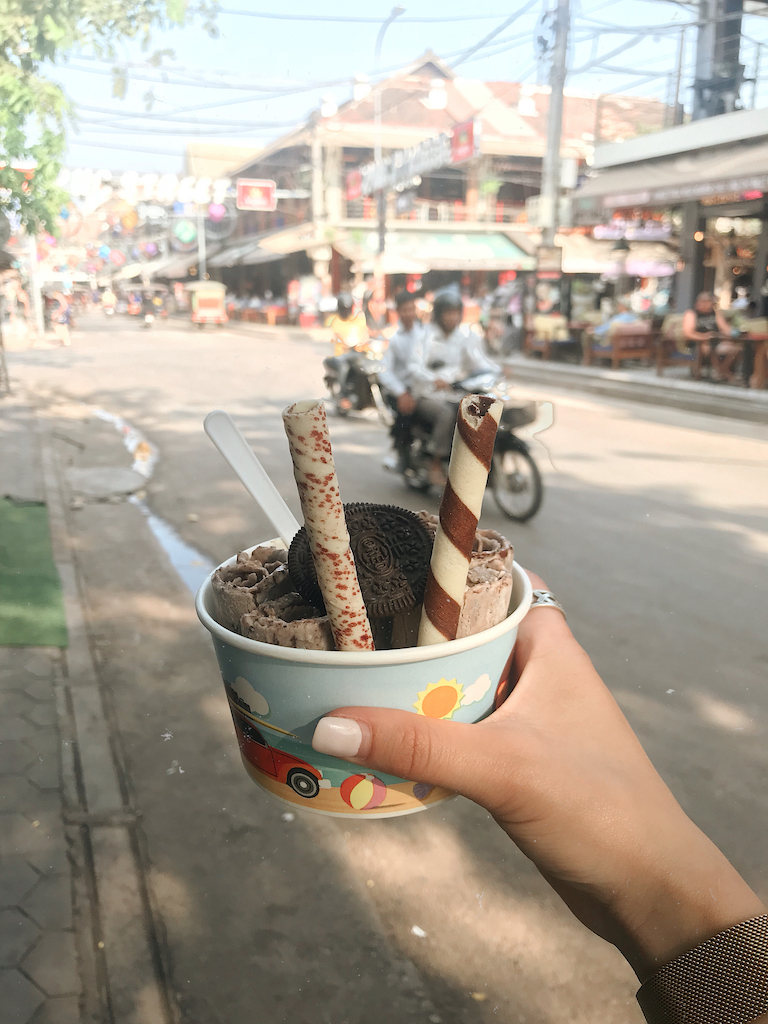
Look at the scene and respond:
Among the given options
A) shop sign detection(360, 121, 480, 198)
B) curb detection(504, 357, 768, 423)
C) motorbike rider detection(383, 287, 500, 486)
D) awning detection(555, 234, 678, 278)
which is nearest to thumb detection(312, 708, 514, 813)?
motorbike rider detection(383, 287, 500, 486)

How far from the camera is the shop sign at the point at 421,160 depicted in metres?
21.4

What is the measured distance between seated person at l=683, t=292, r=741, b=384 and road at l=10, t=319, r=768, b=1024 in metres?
4.89

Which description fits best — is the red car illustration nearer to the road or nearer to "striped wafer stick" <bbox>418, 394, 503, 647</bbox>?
"striped wafer stick" <bbox>418, 394, 503, 647</bbox>

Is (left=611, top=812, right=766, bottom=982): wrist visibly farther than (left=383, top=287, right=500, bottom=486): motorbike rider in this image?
No

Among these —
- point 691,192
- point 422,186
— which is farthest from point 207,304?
point 691,192

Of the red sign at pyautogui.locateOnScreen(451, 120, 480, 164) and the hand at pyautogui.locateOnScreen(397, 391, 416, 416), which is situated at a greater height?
the red sign at pyautogui.locateOnScreen(451, 120, 480, 164)

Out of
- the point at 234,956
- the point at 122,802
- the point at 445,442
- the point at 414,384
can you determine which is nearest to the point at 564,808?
the point at 234,956

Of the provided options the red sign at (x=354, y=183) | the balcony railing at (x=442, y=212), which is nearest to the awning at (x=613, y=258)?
the balcony railing at (x=442, y=212)

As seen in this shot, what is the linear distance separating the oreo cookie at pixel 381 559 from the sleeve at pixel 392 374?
4994mm

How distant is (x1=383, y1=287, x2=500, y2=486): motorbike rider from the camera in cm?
561

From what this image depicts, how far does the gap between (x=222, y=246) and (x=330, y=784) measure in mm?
39344

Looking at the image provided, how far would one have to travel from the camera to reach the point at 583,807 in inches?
37.4

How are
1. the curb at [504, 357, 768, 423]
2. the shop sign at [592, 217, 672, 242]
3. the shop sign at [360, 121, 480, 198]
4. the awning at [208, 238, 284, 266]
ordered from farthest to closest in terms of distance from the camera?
1. the awning at [208, 238, 284, 266]
2. the shop sign at [360, 121, 480, 198]
3. the shop sign at [592, 217, 672, 242]
4. the curb at [504, 357, 768, 423]

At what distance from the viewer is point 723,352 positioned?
10.8 metres
